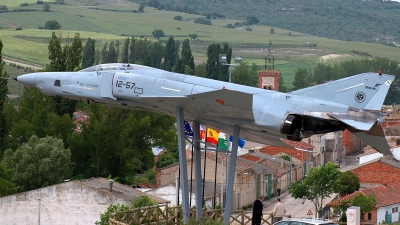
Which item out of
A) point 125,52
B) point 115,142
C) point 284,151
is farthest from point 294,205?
point 125,52

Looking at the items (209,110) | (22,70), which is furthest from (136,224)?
(22,70)

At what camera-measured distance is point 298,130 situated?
28.9 metres

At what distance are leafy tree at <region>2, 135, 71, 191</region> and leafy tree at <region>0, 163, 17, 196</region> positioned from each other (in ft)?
4.36

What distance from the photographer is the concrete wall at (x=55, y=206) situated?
46281 mm

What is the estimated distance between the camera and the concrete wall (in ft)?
152

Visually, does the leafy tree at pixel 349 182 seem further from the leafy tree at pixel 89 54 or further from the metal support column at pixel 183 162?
the leafy tree at pixel 89 54

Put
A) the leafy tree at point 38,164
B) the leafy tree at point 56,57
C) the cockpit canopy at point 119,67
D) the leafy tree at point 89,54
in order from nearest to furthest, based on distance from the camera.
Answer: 1. the cockpit canopy at point 119,67
2. the leafy tree at point 38,164
3. the leafy tree at point 56,57
4. the leafy tree at point 89,54

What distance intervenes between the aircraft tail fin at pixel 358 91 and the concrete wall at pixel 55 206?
1888 cm

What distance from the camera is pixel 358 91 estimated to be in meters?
29.9

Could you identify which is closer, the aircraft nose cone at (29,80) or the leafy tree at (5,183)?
the aircraft nose cone at (29,80)

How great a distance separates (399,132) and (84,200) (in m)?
56.4

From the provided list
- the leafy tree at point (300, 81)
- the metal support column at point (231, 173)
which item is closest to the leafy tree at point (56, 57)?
the metal support column at point (231, 173)

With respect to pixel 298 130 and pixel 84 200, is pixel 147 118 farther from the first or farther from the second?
pixel 298 130

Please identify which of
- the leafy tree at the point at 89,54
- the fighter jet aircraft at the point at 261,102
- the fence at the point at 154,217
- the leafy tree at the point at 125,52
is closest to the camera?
the fighter jet aircraft at the point at 261,102
